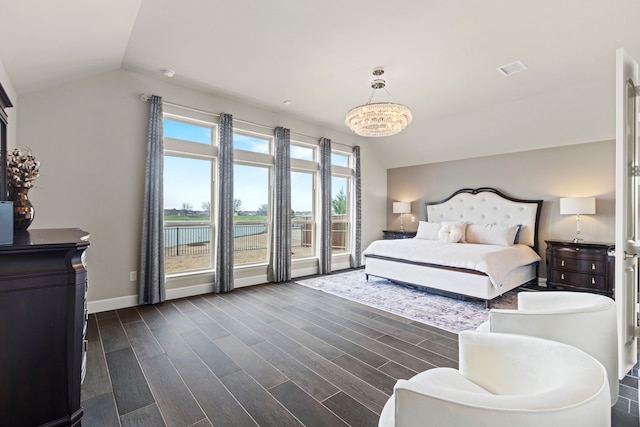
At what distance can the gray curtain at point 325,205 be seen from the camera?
19.0ft

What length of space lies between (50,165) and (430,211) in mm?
6239

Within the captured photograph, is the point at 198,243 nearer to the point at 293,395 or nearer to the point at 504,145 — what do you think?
the point at 293,395

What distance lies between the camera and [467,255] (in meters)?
3.99

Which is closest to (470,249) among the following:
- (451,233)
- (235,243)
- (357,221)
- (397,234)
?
(451,233)

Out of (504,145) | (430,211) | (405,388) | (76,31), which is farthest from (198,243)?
(504,145)

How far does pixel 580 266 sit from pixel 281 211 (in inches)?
182

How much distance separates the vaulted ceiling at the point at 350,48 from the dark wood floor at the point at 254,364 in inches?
101

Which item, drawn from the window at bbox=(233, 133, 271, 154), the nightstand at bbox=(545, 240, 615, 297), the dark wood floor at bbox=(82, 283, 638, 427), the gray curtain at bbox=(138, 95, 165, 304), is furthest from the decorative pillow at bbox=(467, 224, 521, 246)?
the gray curtain at bbox=(138, 95, 165, 304)

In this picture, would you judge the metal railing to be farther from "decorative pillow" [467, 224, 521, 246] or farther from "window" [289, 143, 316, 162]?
"decorative pillow" [467, 224, 521, 246]

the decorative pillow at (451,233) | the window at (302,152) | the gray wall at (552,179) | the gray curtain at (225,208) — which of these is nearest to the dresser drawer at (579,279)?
the gray wall at (552,179)

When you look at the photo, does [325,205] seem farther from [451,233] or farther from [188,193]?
[188,193]

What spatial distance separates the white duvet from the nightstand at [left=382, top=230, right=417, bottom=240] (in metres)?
1.49

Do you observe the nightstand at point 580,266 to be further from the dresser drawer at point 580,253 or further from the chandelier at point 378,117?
the chandelier at point 378,117

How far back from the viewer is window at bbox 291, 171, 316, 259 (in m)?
5.64
